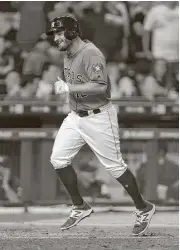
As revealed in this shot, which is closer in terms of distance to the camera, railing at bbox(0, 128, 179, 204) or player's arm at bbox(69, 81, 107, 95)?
player's arm at bbox(69, 81, 107, 95)

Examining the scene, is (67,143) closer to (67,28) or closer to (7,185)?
(67,28)

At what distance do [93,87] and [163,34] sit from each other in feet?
6.71

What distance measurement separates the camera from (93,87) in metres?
4.89

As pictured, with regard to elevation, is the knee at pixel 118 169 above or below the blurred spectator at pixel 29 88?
below

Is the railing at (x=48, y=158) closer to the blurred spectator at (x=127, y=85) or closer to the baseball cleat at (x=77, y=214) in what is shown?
the blurred spectator at (x=127, y=85)

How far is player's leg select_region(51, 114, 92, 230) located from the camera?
518cm

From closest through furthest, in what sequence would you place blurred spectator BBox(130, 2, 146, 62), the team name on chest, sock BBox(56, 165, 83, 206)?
the team name on chest, sock BBox(56, 165, 83, 206), blurred spectator BBox(130, 2, 146, 62)

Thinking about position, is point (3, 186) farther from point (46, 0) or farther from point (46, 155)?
point (46, 0)

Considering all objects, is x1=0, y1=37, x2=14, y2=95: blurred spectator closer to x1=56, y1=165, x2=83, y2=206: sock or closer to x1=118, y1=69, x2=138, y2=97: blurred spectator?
x1=118, y1=69, x2=138, y2=97: blurred spectator

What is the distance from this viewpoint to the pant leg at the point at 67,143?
517 centimetres

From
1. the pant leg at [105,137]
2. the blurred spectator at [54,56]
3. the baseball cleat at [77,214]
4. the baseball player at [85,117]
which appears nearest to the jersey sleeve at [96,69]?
the baseball player at [85,117]

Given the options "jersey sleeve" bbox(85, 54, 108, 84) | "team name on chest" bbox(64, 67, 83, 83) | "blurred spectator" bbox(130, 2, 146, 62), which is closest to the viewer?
"jersey sleeve" bbox(85, 54, 108, 84)

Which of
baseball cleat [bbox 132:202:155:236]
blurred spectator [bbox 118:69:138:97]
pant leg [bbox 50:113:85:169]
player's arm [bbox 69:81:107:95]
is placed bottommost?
baseball cleat [bbox 132:202:155:236]

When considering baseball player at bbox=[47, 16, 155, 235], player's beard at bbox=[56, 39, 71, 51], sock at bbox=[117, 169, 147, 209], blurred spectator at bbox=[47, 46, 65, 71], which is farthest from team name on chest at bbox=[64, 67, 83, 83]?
blurred spectator at bbox=[47, 46, 65, 71]
